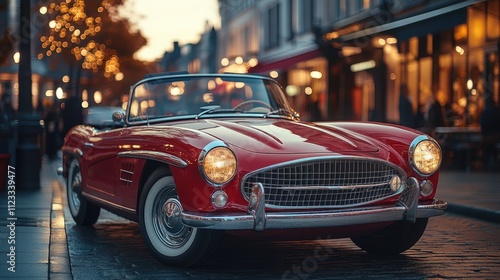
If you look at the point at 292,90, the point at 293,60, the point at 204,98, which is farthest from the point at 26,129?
the point at 292,90

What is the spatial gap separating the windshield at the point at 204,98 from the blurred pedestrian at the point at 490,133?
1046cm

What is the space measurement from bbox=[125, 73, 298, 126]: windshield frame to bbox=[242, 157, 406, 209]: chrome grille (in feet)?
5.44

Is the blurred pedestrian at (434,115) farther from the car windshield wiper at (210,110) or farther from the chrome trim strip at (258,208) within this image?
the chrome trim strip at (258,208)

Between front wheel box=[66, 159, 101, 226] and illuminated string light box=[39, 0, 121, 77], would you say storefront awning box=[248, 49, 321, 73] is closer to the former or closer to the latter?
illuminated string light box=[39, 0, 121, 77]

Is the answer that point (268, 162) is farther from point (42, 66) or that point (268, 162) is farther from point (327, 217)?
point (42, 66)

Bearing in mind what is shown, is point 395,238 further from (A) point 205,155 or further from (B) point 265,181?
(A) point 205,155

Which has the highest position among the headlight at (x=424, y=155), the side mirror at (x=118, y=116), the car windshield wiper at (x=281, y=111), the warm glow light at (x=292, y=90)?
the warm glow light at (x=292, y=90)

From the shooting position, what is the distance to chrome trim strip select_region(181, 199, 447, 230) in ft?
18.0

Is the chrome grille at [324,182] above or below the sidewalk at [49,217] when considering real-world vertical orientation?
above

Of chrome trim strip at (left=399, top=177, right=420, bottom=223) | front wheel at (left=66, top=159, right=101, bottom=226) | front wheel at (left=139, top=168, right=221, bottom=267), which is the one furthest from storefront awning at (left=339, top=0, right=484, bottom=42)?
front wheel at (left=139, top=168, right=221, bottom=267)

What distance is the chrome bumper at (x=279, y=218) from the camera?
549 centimetres

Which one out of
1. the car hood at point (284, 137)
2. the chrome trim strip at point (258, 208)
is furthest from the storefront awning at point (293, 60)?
the chrome trim strip at point (258, 208)

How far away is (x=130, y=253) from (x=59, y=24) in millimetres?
20242

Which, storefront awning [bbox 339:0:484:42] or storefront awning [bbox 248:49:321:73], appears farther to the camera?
storefront awning [bbox 248:49:321:73]
